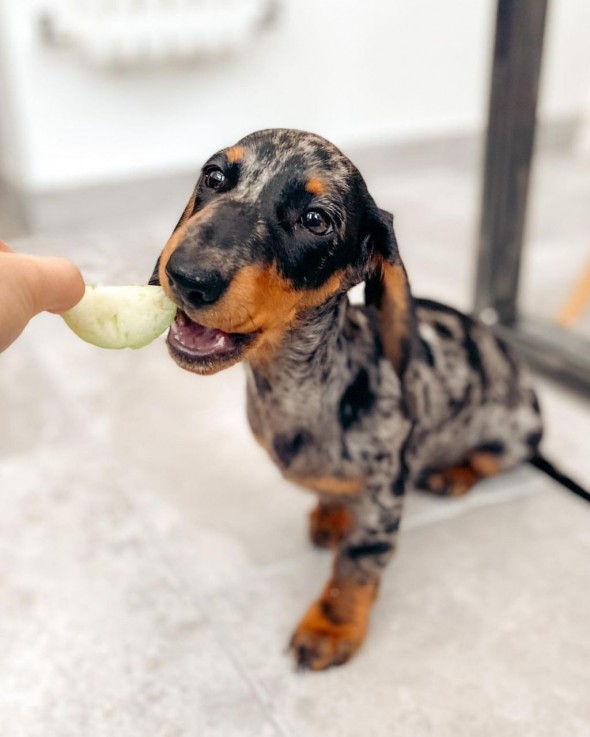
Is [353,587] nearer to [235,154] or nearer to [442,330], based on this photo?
[442,330]

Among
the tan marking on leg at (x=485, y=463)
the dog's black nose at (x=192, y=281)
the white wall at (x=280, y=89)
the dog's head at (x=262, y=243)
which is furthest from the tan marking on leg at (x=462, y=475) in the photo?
the white wall at (x=280, y=89)

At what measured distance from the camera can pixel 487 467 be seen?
6.12 feet

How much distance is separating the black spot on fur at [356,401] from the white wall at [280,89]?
7.97ft

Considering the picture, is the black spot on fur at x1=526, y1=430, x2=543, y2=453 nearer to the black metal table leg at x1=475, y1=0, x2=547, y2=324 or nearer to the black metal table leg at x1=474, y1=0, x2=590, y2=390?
the black metal table leg at x1=474, y1=0, x2=590, y2=390

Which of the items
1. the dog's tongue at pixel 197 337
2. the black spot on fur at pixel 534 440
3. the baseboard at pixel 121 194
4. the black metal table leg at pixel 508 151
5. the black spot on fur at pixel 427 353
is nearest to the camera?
the dog's tongue at pixel 197 337

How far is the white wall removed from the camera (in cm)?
348

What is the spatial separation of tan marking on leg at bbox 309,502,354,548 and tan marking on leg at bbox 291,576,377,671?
8.0 inches

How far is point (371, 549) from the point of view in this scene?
1.43 metres

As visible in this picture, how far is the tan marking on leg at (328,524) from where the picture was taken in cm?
168

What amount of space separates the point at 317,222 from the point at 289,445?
45 centimetres

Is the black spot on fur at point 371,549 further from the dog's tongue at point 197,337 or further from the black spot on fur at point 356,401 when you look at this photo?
the dog's tongue at point 197,337

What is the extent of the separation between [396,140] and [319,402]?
318 cm

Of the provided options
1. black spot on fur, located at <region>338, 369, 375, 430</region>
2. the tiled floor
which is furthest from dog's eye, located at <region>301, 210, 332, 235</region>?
black spot on fur, located at <region>338, 369, 375, 430</region>

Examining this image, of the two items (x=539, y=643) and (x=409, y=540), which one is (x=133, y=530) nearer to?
(x=409, y=540)
